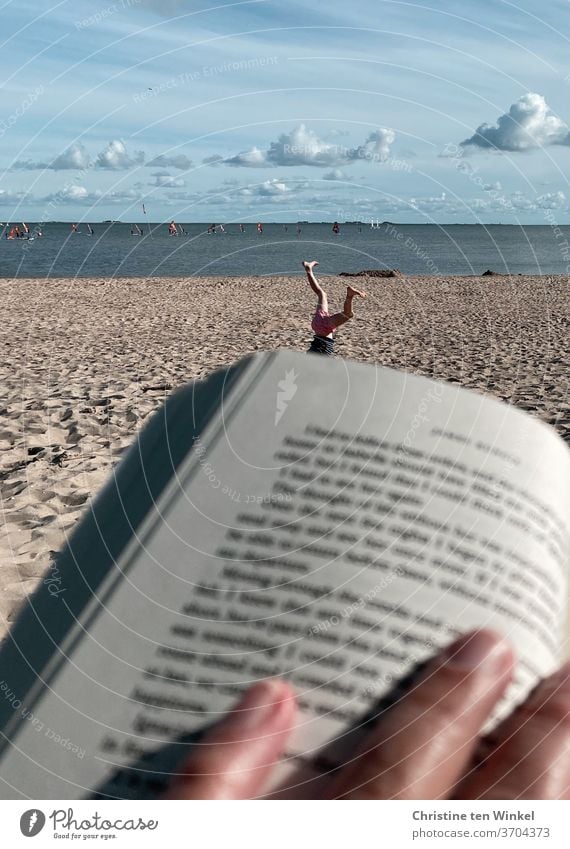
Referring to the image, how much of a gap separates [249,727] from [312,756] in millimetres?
140

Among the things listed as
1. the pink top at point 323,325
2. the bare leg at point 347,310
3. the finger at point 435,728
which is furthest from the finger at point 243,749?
the pink top at point 323,325

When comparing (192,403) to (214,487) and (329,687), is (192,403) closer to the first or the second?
(214,487)

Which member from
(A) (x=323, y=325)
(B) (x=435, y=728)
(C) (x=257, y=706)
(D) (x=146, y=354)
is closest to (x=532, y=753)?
(B) (x=435, y=728)

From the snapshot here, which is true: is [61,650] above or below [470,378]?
below

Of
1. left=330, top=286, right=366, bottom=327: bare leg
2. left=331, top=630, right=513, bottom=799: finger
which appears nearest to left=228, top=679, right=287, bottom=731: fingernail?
left=331, top=630, right=513, bottom=799: finger

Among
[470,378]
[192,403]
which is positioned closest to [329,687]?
[192,403]

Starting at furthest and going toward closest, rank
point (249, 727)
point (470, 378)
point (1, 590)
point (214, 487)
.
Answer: point (470, 378) → point (1, 590) → point (214, 487) → point (249, 727)

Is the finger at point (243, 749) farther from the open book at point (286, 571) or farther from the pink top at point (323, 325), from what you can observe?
the pink top at point (323, 325)

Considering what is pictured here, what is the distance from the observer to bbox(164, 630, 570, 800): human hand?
1.13 m

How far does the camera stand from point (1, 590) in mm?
3059

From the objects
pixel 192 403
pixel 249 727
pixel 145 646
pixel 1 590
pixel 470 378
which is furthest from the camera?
Answer: pixel 470 378

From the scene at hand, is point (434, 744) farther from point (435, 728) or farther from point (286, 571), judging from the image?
point (286, 571)

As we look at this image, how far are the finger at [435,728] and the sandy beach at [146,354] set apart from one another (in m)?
1.97

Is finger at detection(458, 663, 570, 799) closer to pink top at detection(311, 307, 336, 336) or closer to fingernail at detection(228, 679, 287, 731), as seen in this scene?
fingernail at detection(228, 679, 287, 731)
